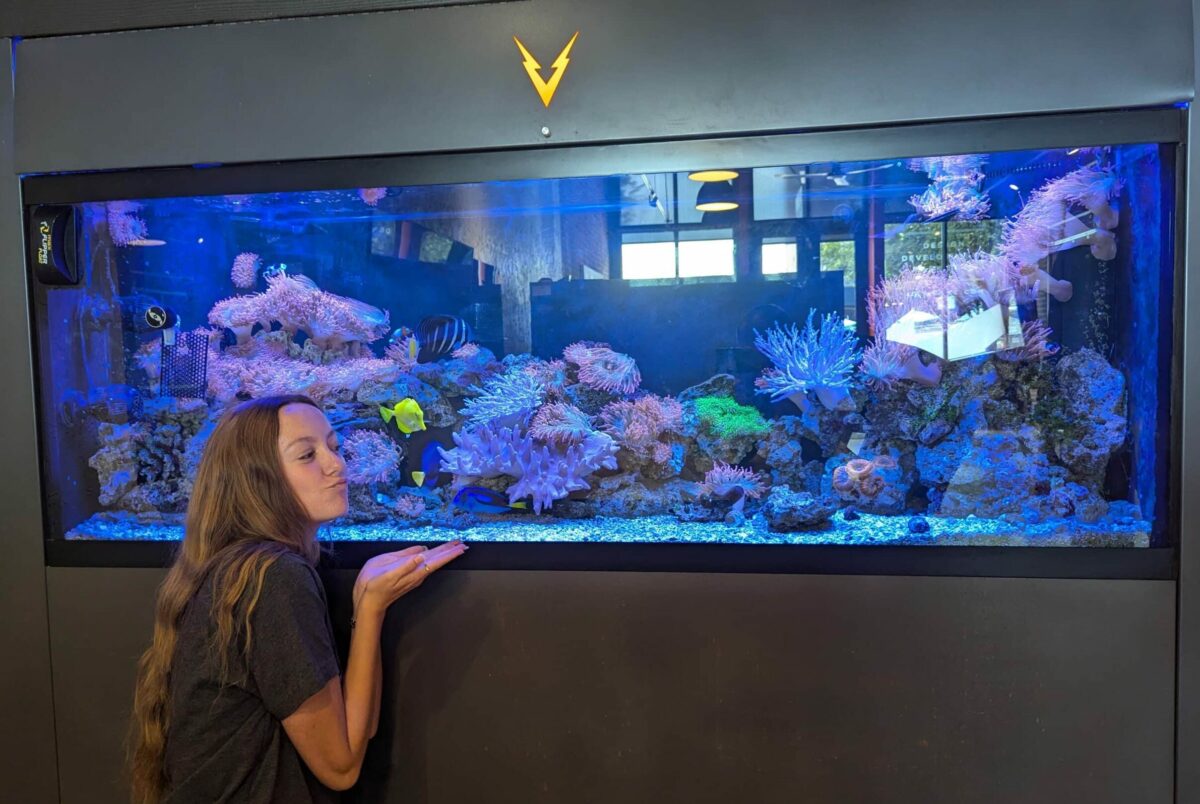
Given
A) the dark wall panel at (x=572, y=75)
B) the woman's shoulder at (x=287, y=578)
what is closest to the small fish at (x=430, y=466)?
the woman's shoulder at (x=287, y=578)

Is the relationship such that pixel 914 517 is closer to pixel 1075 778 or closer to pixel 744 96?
pixel 1075 778

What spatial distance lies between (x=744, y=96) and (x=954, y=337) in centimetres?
92

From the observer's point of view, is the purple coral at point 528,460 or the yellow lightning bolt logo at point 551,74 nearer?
the yellow lightning bolt logo at point 551,74

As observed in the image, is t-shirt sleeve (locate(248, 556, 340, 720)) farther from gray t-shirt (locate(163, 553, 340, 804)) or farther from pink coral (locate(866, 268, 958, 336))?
pink coral (locate(866, 268, 958, 336))

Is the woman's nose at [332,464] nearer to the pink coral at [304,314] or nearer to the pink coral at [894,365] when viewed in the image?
the pink coral at [304,314]

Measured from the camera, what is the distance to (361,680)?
189 cm

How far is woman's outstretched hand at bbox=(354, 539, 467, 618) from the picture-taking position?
199 centimetres

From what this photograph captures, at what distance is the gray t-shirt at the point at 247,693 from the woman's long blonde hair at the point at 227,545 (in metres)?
0.04

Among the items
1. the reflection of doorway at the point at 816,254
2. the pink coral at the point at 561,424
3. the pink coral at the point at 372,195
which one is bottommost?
the pink coral at the point at 561,424

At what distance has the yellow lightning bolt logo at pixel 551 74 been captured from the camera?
2.08 m

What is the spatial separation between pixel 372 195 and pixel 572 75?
27.9 inches

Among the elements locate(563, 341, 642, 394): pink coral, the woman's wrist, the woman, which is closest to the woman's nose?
the woman

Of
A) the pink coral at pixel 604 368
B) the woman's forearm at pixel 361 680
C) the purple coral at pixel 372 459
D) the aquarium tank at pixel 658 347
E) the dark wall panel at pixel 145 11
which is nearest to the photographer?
the woman's forearm at pixel 361 680

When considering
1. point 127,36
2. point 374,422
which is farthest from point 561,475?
point 127,36
